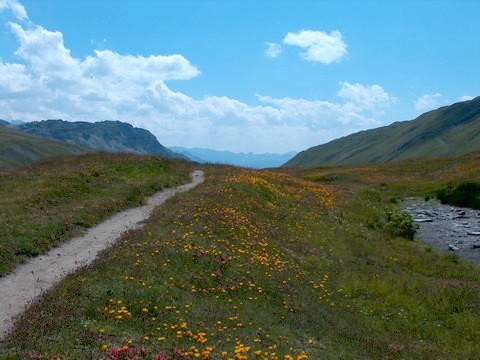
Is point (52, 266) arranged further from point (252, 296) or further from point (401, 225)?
point (401, 225)

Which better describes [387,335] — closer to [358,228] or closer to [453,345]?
[453,345]

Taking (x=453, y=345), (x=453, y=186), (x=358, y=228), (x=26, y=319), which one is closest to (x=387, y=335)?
(x=453, y=345)

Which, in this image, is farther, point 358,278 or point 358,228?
point 358,228

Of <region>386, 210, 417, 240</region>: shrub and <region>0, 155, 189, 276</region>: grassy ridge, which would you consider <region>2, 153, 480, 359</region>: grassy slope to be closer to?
<region>386, 210, 417, 240</region>: shrub

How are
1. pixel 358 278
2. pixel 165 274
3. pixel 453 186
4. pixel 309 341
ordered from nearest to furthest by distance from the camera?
pixel 309 341 → pixel 165 274 → pixel 358 278 → pixel 453 186

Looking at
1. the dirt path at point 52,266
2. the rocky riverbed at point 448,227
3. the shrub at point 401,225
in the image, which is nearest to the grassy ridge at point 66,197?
the dirt path at point 52,266

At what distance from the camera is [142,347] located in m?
10.2

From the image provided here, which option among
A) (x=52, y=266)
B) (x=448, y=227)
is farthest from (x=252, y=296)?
(x=448, y=227)

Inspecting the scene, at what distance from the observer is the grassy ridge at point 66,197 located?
1984 centimetres

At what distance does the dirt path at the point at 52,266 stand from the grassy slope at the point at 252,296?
85 cm

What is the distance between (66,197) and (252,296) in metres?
17.8

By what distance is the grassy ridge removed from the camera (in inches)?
781

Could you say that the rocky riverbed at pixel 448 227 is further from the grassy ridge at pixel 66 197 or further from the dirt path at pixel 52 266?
the grassy ridge at pixel 66 197

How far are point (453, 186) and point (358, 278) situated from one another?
3622cm
